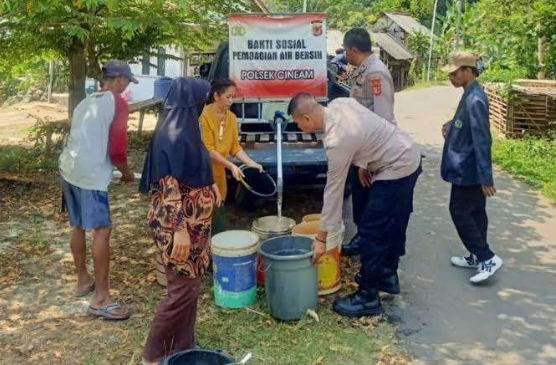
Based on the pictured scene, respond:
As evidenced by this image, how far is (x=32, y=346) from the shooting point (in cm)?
411

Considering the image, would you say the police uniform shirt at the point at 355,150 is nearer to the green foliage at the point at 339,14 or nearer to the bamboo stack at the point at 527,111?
the bamboo stack at the point at 527,111

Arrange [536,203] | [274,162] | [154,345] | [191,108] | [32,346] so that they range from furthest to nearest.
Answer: [536,203] < [274,162] < [32,346] < [154,345] < [191,108]

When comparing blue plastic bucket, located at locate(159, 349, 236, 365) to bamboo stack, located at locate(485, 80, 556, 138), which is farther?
bamboo stack, located at locate(485, 80, 556, 138)

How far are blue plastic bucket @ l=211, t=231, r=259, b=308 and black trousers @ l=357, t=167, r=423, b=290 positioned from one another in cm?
88

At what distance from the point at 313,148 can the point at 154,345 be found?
3.73 m

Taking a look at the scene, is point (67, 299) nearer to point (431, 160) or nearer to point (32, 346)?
point (32, 346)

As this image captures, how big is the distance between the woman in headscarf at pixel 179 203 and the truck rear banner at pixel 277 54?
379 centimetres

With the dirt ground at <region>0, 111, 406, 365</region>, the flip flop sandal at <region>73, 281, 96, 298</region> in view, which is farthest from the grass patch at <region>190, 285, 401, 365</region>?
the flip flop sandal at <region>73, 281, 96, 298</region>

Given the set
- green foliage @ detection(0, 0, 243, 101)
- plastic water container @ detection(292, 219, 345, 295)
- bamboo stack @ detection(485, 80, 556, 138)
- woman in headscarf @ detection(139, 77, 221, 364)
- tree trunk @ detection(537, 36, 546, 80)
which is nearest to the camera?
woman in headscarf @ detection(139, 77, 221, 364)

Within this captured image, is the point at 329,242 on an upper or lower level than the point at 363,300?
upper

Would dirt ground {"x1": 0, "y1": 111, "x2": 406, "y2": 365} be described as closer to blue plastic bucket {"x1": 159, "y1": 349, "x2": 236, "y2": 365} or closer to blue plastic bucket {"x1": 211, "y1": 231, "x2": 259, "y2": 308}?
blue plastic bucket {"x1": 211, "y1": 231, "x2": 259, "y2": 308}

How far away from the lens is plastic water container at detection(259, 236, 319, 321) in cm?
438

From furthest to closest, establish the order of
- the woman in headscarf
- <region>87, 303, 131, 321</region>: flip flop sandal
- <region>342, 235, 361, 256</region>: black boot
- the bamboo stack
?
the bamboo stack, <region>342, 235, 361, 256</region>: black boot, <region>87, 303, 131, 321</region>: flip flop sandal, the woman in headscarf

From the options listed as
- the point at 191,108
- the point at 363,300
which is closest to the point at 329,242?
the point at 363,300
